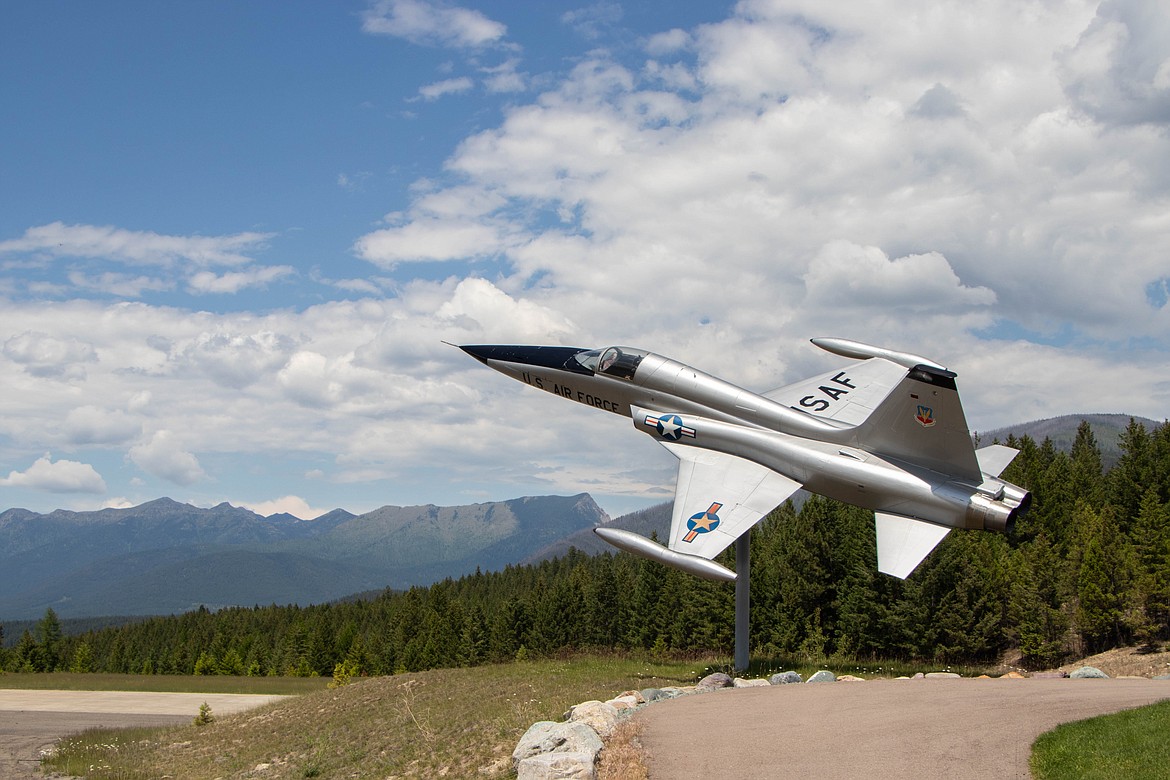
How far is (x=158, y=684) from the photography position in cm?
4922

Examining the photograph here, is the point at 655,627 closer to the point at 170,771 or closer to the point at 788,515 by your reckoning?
the point at 788,515

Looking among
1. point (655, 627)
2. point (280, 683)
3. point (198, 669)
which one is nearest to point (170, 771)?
point (280, 683)

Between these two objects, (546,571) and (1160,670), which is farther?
(546,571)

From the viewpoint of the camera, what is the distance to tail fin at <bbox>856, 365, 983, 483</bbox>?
54.3 ft

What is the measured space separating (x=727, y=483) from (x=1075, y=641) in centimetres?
4848

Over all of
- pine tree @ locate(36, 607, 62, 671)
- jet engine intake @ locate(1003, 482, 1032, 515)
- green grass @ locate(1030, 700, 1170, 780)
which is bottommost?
pine tree @ locate(36, 607, 62, 671)

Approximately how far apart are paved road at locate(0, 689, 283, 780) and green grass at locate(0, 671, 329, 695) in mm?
2445

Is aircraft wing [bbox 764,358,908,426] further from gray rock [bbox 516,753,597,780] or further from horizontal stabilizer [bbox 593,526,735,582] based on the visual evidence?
gray rock [bbox 516,753,597,780]

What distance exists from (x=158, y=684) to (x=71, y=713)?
1567 cm

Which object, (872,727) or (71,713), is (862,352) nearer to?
(872,727)

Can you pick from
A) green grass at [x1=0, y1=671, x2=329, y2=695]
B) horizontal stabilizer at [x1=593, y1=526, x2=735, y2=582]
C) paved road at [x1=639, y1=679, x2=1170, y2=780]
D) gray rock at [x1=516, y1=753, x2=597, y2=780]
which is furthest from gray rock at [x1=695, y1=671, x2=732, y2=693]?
green grass at [x1=0, y1=671, x2=329, y2=695]

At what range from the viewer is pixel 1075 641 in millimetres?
53281

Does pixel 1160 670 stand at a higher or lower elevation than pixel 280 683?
higher

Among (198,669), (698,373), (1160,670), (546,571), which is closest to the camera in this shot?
(698,373)
